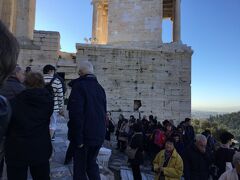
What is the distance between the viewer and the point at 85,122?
3.82 metres

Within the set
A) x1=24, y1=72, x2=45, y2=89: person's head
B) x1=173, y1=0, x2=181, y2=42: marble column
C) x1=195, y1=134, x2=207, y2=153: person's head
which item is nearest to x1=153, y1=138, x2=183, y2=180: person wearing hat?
x1=195, y1=134, x2=207, y2=153: person's head

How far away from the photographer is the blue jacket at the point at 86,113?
3.73 metres

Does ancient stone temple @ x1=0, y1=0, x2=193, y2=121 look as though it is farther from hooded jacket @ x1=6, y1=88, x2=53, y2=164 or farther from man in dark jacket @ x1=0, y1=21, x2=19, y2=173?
man in dark jacket @ x1=0, y1=21, x2=19, y2=173

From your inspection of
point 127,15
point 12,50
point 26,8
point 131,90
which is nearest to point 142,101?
point 131,90

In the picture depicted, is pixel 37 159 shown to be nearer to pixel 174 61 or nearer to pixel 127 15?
pixel 174 61

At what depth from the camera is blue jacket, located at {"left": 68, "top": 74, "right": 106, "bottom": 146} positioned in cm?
373

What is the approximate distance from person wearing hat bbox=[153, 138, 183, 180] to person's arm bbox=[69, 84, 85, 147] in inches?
78.4

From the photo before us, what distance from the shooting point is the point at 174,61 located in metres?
14.9

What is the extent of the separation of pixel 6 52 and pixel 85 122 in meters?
2.73

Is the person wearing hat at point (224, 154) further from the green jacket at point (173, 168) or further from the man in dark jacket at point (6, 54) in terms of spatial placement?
the man in dark jacket at point (6, 54)

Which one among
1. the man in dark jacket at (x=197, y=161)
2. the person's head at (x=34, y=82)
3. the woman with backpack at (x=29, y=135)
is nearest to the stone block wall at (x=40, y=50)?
the man in dark jacket at (x=197, y=161)

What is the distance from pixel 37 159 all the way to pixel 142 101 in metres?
11.4

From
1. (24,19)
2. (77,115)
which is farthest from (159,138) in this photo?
(24,19)

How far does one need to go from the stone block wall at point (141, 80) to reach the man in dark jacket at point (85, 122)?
10.3 m
